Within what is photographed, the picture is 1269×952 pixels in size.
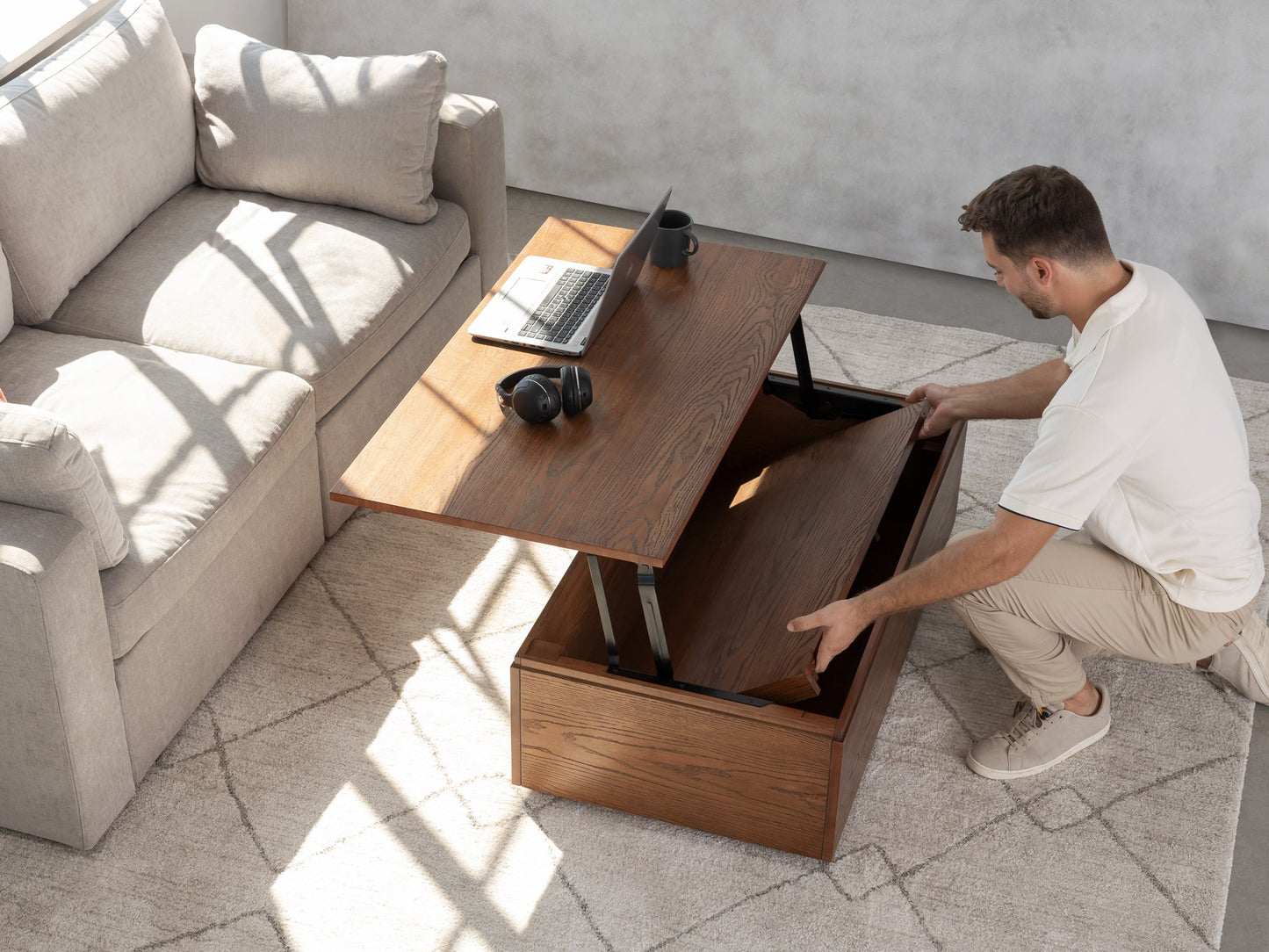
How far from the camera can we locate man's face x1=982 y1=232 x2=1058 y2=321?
2172 millimetres

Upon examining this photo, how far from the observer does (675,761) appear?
2.26 m

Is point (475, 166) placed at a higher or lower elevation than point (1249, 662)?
higher

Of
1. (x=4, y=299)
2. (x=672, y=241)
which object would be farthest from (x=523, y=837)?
(x=4, y=299)

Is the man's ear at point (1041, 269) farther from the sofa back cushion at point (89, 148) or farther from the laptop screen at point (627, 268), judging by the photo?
the sofa back cushion at point (89, 148)

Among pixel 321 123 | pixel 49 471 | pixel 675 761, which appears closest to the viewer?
Answer: pixel 49 471

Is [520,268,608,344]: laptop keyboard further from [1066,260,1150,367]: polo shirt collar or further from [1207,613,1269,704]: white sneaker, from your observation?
[1207,613,1269,704]: white sneaker

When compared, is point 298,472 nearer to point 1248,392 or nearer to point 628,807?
point 628,807

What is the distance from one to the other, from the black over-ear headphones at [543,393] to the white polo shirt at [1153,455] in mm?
741

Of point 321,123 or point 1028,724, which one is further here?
point 321,123

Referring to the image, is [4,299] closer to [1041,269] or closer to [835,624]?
[835,624]

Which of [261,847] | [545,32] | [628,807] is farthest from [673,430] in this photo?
[545,32]

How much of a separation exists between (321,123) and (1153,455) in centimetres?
208

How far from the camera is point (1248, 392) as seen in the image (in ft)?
11.9

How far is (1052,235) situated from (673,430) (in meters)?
0.71
